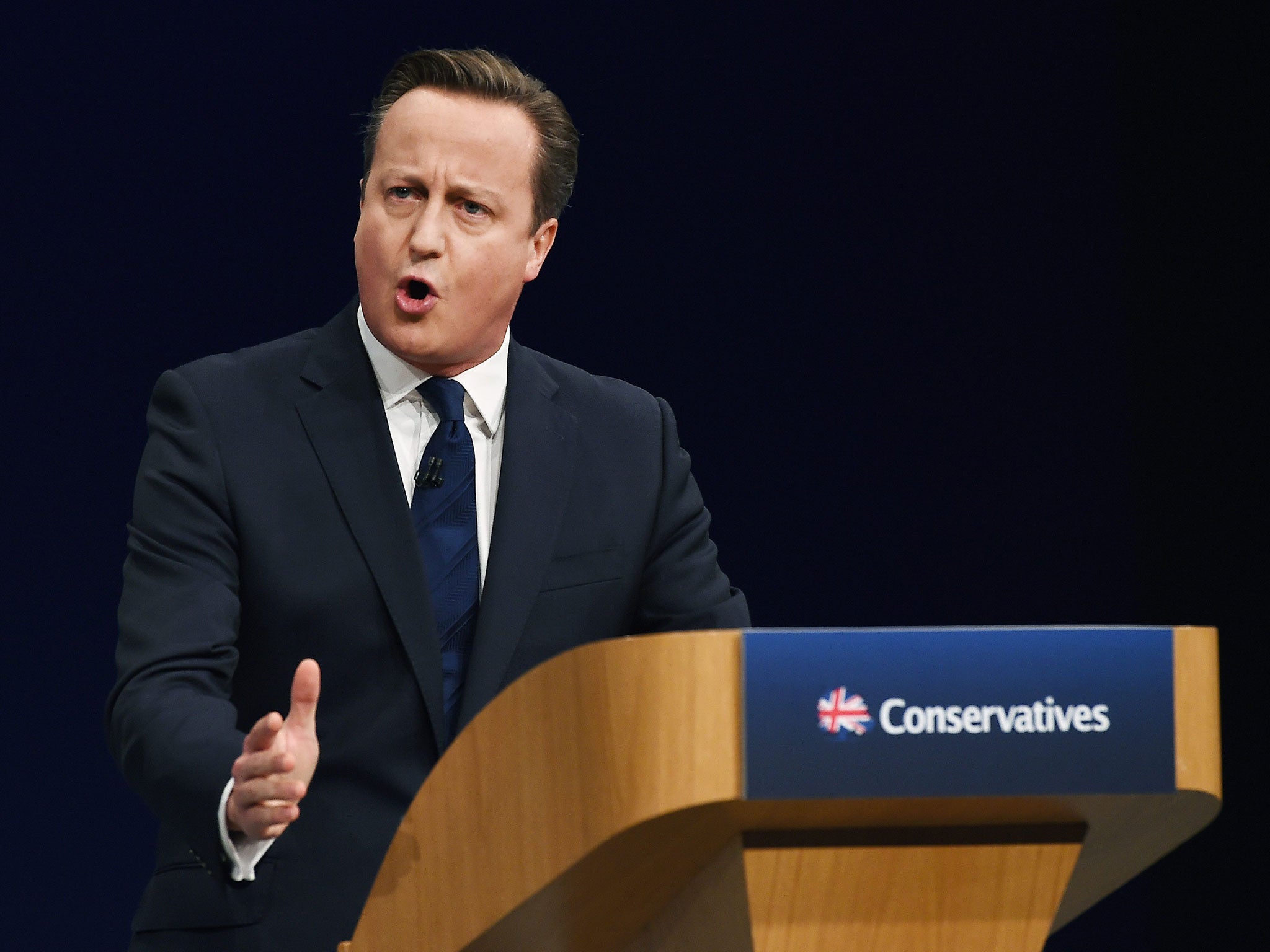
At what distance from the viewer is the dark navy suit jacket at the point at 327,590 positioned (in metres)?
1.31

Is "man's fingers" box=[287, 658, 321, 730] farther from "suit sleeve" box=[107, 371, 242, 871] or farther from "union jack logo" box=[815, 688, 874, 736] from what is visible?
"union jack logo" box=[815, 688, 874, 736]

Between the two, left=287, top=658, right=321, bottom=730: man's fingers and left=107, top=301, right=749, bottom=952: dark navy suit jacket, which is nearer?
left=287, top=658, right=321, bottom=730: man's fingers

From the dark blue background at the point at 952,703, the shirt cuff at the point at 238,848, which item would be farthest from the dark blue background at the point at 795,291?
the dark blue background at the point at 952,703

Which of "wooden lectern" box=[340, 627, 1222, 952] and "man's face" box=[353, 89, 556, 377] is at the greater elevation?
"man's face" box=[353, 89, 556, 377]

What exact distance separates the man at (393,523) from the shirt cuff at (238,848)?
0.09 meters

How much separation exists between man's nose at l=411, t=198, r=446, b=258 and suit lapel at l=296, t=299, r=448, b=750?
125 mm

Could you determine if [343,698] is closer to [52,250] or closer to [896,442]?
[52,250]

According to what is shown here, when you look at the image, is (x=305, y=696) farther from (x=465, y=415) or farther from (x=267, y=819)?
(x=465, y=415)

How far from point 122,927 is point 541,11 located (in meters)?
1.68

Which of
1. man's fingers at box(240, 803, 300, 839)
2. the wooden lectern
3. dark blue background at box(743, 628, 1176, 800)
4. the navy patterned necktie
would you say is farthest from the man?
dark blue background at box(743, 628, 1176, 800)

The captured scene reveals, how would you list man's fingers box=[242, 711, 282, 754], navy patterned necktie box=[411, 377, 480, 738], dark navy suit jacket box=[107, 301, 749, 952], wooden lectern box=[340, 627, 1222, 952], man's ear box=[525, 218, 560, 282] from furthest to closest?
man's ear box=[525, 218, 560, 282], navy patterned necktie box=[411, 377, 480, 738], dark navy suit jacket box=[107, 301, 749, 952], man's fingers box=[242, 711, 282, 754], wooden lectern box=[340, 627, 1222, 952]

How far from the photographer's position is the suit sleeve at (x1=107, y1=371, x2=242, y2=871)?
3.67 ft

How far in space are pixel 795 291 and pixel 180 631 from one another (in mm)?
1816

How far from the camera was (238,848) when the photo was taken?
1103mm
